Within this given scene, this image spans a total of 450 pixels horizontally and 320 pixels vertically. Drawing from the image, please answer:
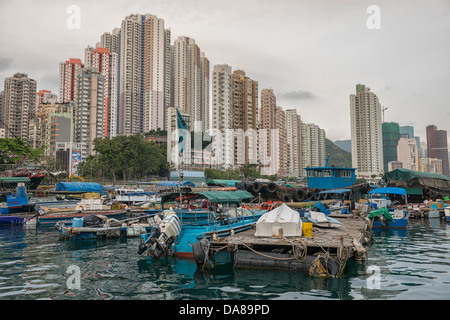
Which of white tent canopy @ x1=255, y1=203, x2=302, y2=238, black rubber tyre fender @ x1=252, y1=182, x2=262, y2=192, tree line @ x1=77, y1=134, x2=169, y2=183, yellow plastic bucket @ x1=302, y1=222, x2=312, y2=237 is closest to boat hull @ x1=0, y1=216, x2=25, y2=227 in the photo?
white tent canopy @ x1=255, y1=203, x2=302, y2=238

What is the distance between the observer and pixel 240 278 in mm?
12875

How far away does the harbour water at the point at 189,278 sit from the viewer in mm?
10836

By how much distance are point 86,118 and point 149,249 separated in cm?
11462

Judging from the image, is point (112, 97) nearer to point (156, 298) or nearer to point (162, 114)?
point (162, 114)

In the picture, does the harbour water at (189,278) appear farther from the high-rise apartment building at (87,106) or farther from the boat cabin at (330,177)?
the high-rise apartment building at (87,106)

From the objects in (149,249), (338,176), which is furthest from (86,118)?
(149,249)

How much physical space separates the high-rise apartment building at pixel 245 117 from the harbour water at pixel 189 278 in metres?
106

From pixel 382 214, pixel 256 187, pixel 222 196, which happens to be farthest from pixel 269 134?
pixel 222 196

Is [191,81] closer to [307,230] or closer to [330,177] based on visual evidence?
[330,177]

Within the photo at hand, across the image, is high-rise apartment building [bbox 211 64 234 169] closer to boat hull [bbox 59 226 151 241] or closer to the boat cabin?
the boat cabin

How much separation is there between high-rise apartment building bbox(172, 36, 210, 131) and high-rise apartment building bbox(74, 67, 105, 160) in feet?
120

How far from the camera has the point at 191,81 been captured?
507ft

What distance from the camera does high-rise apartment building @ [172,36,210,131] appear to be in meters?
149

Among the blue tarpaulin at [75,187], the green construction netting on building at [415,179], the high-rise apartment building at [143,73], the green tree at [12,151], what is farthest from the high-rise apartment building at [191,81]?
the green construction netting on building at [415,179]
